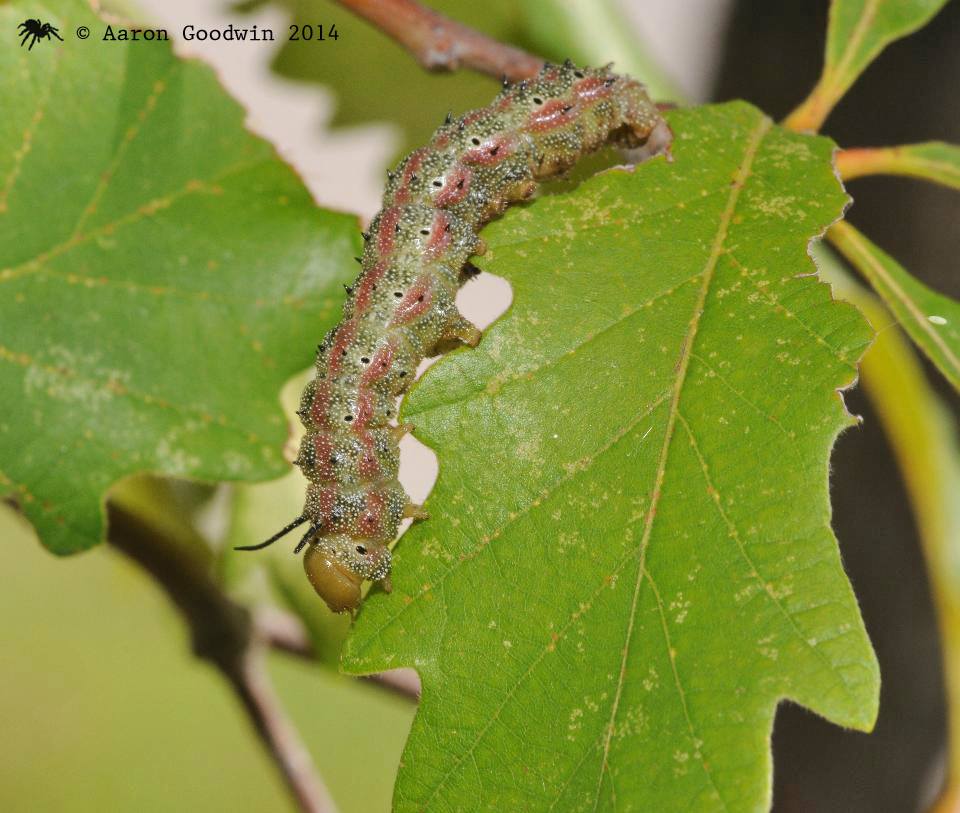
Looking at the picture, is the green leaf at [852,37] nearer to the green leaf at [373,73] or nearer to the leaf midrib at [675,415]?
the leaf midrib at [675,415]

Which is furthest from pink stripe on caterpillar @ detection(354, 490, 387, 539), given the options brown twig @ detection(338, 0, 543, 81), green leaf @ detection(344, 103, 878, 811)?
brown twig @ detection(338, 0, 543, 81)

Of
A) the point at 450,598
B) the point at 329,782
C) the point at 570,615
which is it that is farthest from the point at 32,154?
the point at 329,782

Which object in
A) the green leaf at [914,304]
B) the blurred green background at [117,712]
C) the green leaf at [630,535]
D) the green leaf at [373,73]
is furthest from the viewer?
the blurred green background at [117,712]

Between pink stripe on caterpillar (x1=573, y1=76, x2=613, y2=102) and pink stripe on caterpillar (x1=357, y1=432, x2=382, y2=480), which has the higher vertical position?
pink stripe on caterpillar (x1=573, y1=76, x2=613, y2=102)

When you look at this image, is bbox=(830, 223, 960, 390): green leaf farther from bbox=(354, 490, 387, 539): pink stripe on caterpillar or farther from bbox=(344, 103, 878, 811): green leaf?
bbox=(354, 490, 387, 539): pink stripe on caterpillar

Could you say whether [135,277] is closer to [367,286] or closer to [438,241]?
[367,286]

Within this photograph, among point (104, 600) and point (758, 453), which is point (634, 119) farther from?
point (104, 600)

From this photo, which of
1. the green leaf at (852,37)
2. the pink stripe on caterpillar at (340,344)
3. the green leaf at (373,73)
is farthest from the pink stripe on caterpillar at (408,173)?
the green leaf at (373,73)
